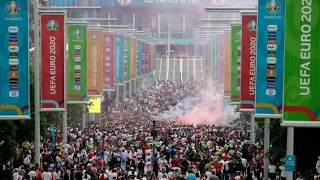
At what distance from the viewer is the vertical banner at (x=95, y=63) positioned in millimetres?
43719

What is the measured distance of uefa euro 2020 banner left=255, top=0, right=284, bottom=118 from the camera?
22.1 meters

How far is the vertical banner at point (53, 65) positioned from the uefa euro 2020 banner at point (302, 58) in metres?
13.8

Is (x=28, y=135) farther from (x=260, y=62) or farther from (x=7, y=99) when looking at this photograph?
(x=260, y=62)

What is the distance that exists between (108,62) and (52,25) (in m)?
21.8

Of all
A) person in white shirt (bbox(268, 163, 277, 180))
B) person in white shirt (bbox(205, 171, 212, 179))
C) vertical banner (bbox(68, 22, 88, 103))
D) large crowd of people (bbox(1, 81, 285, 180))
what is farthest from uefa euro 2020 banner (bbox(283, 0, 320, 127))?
vertical banner (bbox(68, 22, 88, 103))

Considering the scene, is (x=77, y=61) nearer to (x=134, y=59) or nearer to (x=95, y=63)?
(x=95, y=63)

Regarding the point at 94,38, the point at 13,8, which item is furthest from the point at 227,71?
the point at 13,8

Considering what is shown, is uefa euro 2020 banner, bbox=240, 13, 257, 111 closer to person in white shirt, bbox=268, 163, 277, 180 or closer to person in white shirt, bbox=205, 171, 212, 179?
person in white shirt, bbox=268, 163, 277, 180

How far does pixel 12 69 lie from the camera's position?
2481cm

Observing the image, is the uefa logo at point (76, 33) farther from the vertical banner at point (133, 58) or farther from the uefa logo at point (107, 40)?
the vertical banner at point (133, 58)

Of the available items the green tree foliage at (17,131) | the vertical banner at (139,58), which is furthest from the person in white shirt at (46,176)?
the vertical banner at (139,58)

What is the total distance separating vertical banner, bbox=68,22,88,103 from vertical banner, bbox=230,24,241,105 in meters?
5.49

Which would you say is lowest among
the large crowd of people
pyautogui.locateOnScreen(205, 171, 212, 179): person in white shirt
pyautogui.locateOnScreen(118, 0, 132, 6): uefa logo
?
the large crowd of people

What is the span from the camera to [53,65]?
30.2 meters
